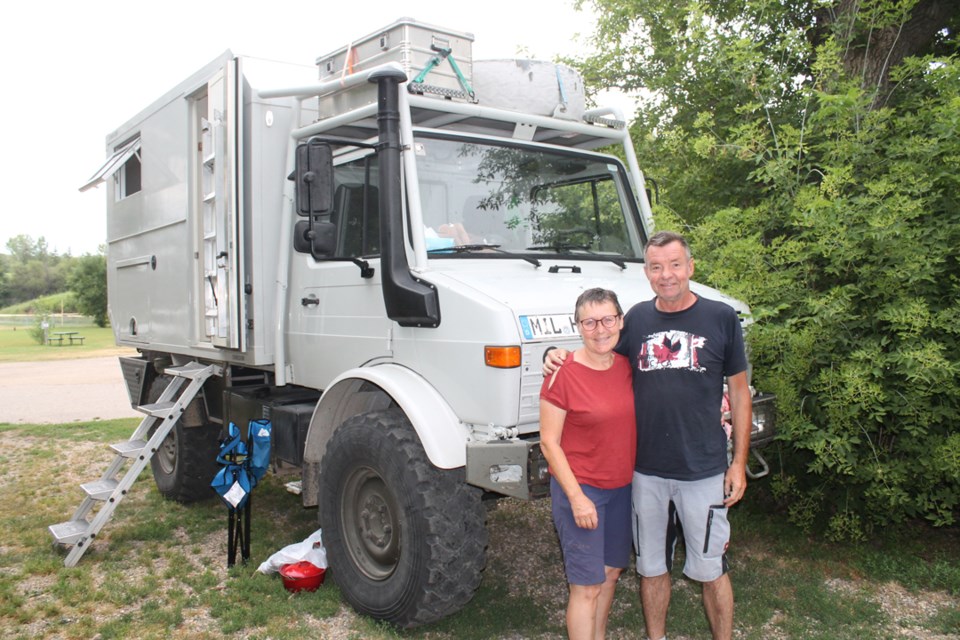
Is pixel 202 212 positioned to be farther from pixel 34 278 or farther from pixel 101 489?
pixel 34 278

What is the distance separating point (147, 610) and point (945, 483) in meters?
4.90

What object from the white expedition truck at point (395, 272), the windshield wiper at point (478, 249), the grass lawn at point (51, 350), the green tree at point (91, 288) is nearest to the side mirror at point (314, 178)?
the white expedition truck at point (395, 272)

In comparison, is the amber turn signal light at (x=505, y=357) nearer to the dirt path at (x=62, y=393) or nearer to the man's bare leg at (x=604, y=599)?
the man's bare leg at (x=604, y=599)

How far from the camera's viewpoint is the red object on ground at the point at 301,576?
14.3 feet

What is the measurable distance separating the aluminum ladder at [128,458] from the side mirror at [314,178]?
232 centimetres

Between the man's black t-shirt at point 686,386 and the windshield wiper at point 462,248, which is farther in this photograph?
the windshield wiper at point 462,248

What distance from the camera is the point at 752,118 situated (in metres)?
6.69

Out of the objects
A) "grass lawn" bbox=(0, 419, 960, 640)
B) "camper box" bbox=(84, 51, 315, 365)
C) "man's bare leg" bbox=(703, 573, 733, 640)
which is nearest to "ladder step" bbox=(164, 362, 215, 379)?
"camper box" bbox=(84, 51, 315, 365)

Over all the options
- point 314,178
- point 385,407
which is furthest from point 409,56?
point 385,407

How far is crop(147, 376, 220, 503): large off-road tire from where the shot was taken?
6.17m

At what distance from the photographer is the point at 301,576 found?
4.35 m

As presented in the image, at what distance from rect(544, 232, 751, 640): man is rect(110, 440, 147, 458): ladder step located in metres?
3.71

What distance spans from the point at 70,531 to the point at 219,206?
2.50 m

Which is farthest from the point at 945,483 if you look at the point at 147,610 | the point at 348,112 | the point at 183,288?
the point at 183,288
